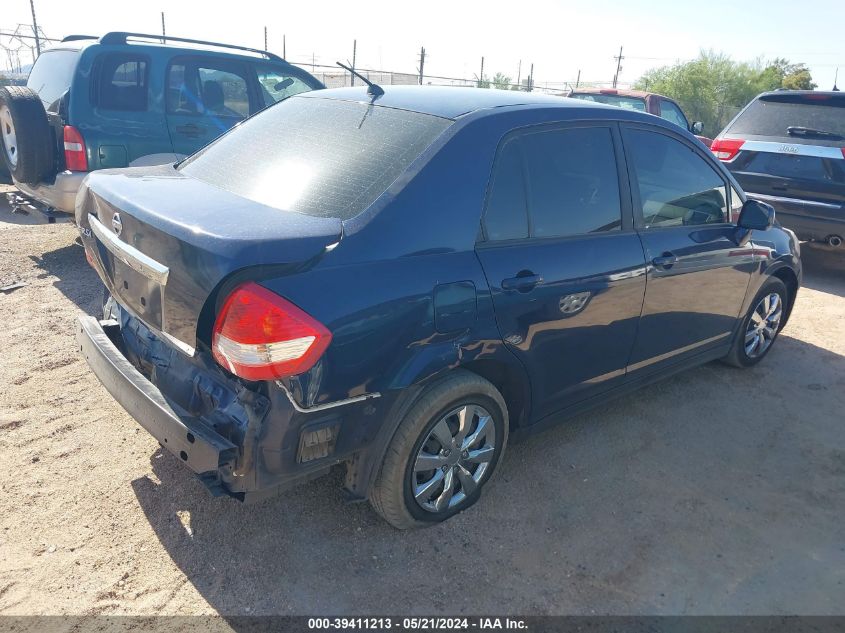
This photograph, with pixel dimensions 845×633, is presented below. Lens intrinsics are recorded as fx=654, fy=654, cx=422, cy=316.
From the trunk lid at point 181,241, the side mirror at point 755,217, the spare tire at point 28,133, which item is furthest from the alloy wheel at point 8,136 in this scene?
the side mirror at point 755,217

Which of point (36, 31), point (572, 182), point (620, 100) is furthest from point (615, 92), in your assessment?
point (36, 31)

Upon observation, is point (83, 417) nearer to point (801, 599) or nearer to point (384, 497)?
point (384, 497)

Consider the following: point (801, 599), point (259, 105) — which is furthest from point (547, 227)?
point (259, 105)

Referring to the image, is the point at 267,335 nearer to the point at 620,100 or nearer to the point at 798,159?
the point at 798,159

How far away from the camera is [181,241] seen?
2.28m

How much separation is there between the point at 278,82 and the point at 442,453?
5.66m

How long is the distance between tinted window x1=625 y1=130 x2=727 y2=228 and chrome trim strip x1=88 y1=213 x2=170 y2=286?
240cm

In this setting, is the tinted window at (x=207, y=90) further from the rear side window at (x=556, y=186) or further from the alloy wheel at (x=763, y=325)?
A: the alloy wheel at (x=763, y=325)

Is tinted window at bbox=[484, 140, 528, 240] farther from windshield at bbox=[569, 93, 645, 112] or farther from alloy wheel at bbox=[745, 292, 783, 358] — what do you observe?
windshield at bbox=[569, 93, 645, 112]

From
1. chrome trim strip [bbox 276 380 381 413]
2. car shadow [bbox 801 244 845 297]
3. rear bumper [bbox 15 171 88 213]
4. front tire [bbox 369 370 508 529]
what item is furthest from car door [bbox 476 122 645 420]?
car shadow [bbox 801 244 845 297]

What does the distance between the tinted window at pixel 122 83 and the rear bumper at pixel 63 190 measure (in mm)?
687

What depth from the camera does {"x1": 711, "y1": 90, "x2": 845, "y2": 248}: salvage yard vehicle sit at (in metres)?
6.53

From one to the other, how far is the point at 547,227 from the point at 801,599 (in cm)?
187

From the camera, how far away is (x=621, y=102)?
10094 mm
